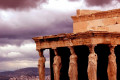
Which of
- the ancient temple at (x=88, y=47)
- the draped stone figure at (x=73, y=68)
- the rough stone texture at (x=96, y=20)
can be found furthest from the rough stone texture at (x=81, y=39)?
the rough stone texture at (x=96, y=20)

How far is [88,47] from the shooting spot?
26781mm

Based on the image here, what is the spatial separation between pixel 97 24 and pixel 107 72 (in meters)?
4.29

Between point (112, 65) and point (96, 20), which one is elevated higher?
point (96, 20)

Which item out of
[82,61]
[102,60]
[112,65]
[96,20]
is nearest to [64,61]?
[82,61]

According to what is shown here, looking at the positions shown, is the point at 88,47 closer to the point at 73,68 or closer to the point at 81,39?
the point at 81,39

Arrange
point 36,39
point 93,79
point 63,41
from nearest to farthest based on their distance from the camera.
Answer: point 93,79, point 63,41, point 36,39

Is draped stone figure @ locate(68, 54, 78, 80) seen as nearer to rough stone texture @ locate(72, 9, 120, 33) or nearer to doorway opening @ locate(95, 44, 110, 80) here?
doorway opening @ locate(95, 44, 110, 80)

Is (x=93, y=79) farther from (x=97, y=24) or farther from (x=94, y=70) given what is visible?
(x=97, y=24)

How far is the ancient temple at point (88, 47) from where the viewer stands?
86.5 feet

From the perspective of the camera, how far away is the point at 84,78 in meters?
30.8

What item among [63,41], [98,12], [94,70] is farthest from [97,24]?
[94,70]

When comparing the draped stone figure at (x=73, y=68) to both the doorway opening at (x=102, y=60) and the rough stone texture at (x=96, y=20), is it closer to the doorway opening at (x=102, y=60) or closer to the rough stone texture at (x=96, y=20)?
the doorway opening at (x=102, y=60)

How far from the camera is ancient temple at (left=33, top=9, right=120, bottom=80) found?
2638 centimetres

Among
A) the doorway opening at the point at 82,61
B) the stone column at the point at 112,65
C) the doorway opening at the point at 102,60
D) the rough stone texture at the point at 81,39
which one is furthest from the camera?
the doorway opening at the point at 82,61
